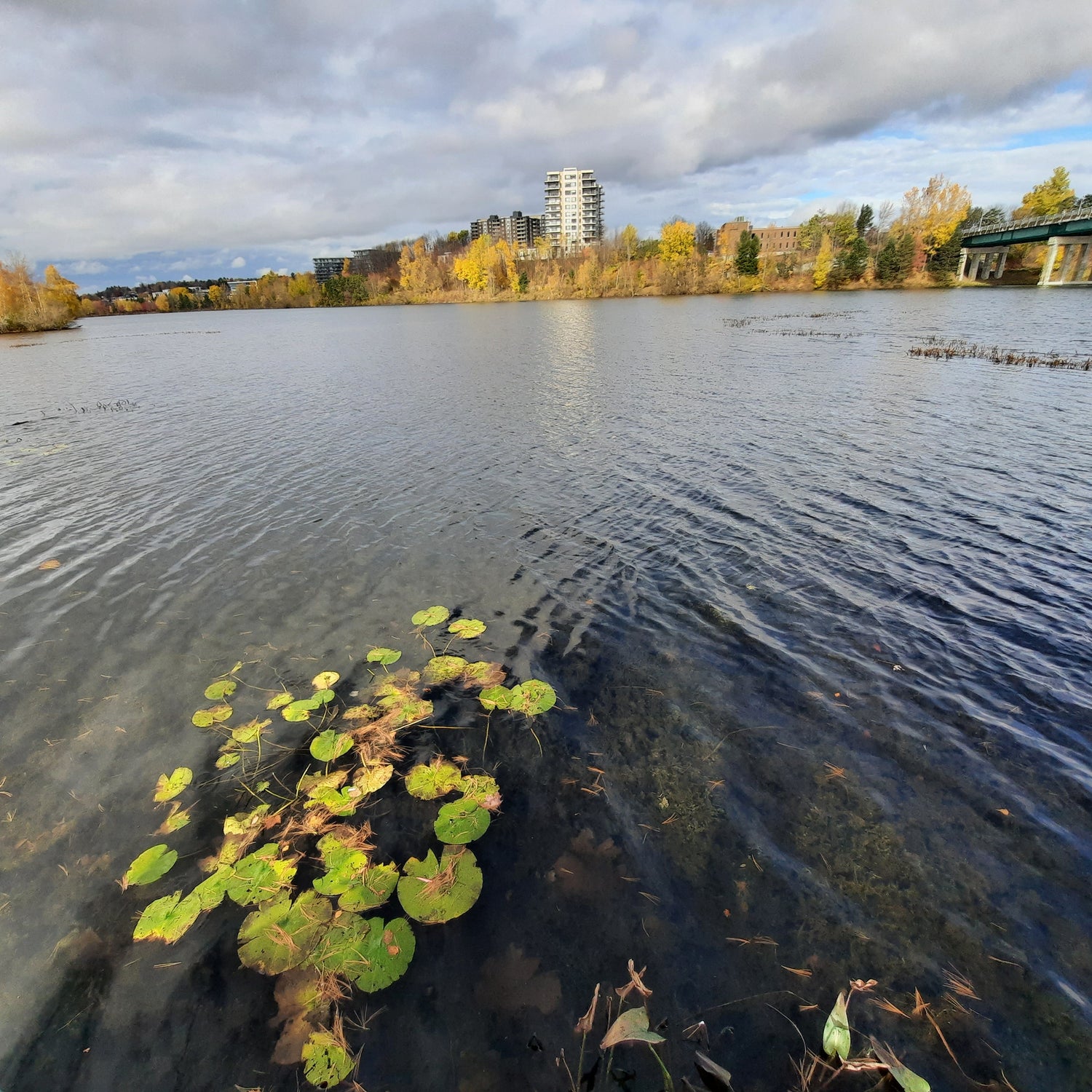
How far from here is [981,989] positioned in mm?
4258

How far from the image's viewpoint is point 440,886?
512 centimetres

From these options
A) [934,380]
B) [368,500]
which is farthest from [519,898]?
[934,380]

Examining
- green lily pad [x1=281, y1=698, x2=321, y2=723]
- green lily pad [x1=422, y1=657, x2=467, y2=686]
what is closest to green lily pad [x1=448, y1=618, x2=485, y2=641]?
green lily pad [x1=422, y1=657, x2=467, y2=686]

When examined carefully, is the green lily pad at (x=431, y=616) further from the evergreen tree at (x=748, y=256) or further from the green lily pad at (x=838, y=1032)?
the evergreen tree at (x=748, y=256)

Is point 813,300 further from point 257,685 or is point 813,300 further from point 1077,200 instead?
point 257,685

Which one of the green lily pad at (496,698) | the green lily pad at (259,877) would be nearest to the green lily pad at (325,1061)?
the green lily pad at (259,877)

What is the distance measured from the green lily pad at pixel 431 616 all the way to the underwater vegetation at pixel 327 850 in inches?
58.7

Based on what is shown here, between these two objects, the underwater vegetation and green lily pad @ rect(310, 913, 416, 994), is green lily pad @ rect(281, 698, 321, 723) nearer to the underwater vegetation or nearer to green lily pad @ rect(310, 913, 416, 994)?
the underwater vegetation

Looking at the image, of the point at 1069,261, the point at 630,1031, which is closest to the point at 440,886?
the point at 630,1031

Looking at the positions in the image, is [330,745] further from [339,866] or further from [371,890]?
[371,890]

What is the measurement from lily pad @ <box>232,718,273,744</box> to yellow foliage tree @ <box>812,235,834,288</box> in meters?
143

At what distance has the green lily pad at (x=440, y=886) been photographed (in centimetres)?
491

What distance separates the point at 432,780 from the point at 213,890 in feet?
7.56

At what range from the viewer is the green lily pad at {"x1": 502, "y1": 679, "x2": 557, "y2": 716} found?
7.42 metres
